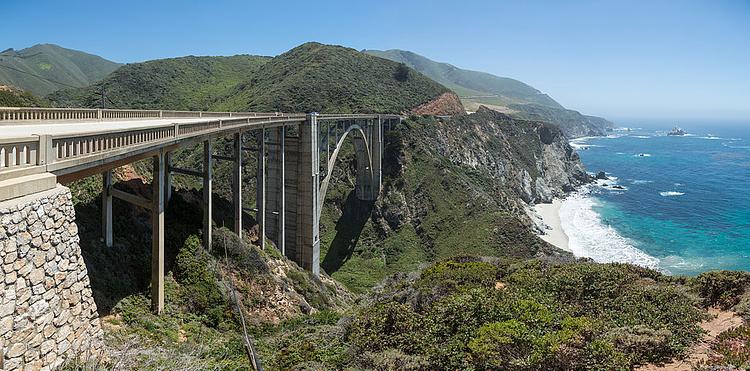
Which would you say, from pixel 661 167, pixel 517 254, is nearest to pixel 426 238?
pixel 517 254

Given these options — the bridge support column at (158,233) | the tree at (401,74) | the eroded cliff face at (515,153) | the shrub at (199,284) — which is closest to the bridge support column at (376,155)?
the eroded cliff face at (515,153)

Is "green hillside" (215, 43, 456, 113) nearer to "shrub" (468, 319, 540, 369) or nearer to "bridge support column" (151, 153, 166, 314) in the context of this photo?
"bridge support column" (151, 153, 166, 314)

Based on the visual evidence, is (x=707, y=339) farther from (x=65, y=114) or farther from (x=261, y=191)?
(x=261, y=191)

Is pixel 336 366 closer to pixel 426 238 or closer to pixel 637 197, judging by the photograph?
pixel 426 238

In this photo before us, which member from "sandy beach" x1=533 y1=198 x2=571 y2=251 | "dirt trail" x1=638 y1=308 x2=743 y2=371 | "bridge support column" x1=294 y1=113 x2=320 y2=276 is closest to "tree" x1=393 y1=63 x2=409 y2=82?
"sandy beach" x1=533 y1=198 x2=571 y2=251

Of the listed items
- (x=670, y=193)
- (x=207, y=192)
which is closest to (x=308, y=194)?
(x=207, y=192)

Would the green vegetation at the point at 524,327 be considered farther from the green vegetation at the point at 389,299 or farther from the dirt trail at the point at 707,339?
the dirt trail at the point at 707,339

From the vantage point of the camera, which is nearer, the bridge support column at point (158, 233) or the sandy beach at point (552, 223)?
the bridge support column at point (158, 233)
